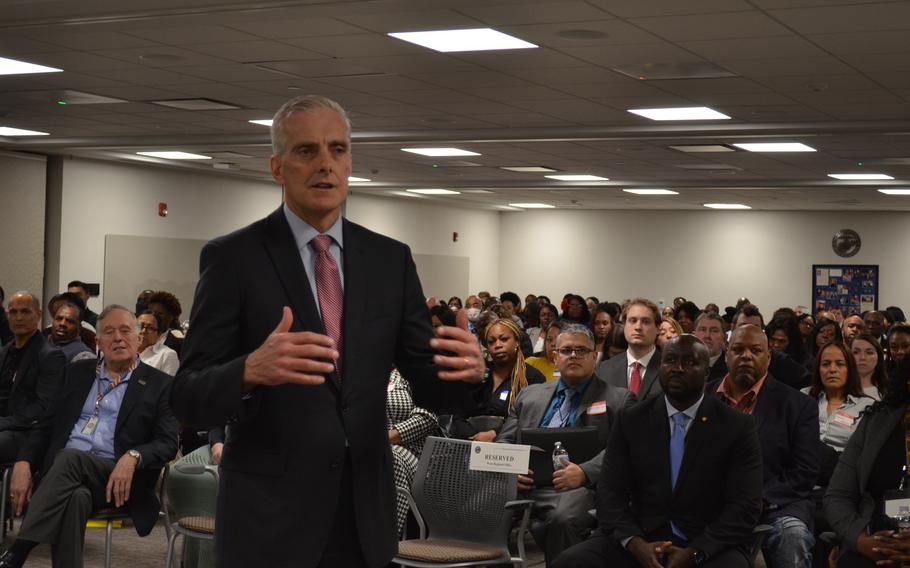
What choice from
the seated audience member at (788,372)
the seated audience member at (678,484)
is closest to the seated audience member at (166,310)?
the seated audience member at (788,372)

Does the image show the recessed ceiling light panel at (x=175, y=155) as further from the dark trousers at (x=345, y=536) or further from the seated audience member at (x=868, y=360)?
the dark trousers at (x=345, y=536)

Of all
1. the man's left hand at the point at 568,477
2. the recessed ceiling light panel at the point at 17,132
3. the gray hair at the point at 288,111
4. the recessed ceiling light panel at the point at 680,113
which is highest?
the recessed ceiling light panel at the point at 680,113

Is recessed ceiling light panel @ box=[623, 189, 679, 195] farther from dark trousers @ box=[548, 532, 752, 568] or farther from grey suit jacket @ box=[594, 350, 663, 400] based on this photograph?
dark trousers @ box=[548, 532, 752, 568]

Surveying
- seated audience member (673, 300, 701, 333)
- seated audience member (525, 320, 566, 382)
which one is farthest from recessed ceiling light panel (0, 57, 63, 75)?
seated audience member (673, 300, 701, 333)

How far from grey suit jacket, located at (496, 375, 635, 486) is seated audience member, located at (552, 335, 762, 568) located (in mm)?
1105

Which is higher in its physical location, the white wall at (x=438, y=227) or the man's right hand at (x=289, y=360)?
the white wall at (x=438, y=227)

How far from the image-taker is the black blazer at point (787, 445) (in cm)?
500

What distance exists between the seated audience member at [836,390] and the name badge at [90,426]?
390cm

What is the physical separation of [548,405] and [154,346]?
3.46 m

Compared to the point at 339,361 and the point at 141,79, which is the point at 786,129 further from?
the point at 339,361

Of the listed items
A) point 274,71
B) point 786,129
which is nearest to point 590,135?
point 786,129

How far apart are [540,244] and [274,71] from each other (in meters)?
18.1

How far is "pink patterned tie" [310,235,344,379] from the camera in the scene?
5.90 feet

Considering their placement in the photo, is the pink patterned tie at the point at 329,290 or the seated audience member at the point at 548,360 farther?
the seated audience member at the point at 548,360
